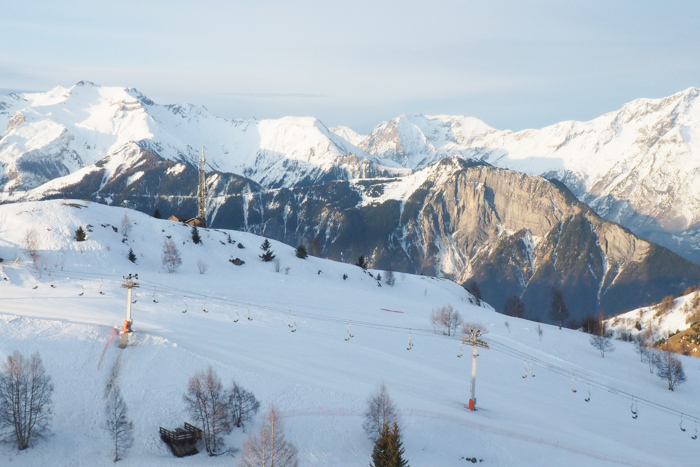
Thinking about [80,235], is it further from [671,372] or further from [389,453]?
[671,372]

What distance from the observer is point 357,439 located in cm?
4744

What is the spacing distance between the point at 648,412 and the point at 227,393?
171 ft

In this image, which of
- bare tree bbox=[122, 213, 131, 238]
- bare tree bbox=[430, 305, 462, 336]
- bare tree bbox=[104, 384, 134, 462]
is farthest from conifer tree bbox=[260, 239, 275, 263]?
bare tree bbox=[104, 384, 134, 462]

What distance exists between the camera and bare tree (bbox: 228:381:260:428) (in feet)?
153

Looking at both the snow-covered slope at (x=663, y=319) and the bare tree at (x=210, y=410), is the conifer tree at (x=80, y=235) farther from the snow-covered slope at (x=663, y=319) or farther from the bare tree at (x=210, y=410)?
the snow-covered slope at (x=663, y=319)

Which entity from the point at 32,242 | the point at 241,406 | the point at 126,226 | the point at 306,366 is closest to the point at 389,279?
the point at 126,226

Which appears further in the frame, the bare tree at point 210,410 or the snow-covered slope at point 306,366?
the snow-covered slope at point 306,366

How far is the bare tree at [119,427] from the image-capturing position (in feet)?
140

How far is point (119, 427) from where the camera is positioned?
142 ft

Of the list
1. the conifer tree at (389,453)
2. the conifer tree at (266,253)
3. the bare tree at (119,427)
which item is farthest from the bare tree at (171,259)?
the conifer tree at (389,453)

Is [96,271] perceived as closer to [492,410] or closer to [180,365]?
[180,365]

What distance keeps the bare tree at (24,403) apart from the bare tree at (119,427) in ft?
15.2

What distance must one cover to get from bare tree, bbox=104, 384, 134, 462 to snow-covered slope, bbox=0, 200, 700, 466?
2.24ft

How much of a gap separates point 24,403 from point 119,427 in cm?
735
